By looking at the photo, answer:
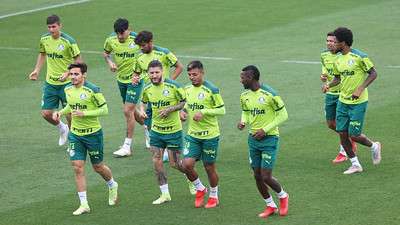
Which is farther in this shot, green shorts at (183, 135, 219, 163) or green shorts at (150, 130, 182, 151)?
green shorts at (150, 130, 182, 151)

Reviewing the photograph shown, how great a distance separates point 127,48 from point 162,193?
4.65 meters

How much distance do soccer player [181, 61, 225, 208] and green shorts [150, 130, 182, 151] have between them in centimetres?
35

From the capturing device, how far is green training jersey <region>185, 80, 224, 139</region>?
16.2m

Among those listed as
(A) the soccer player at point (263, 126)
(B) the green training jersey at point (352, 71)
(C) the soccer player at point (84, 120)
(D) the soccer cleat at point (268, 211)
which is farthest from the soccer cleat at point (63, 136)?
(D) the soccer cleat at point (268, 211)

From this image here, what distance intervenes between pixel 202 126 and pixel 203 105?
13.7 inches

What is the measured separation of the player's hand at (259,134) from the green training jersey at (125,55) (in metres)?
5.47

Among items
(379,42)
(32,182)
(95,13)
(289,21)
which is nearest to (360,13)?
(289,21)

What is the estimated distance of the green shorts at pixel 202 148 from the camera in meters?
16.4

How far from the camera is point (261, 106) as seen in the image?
1570 centimetres

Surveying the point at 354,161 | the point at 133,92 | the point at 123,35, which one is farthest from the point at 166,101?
the point at 123,35

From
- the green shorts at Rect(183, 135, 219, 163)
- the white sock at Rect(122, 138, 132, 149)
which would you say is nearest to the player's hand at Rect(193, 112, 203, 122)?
the green shorts at Rect(183, 135, 219, 163)

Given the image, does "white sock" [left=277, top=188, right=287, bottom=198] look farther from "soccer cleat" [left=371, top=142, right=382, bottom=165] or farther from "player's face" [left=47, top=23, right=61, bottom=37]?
"player's face" [left=47, top=23, right=61, bottom=37]

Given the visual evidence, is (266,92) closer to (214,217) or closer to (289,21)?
(214,217)

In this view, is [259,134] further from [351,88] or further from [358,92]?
[351,88]
